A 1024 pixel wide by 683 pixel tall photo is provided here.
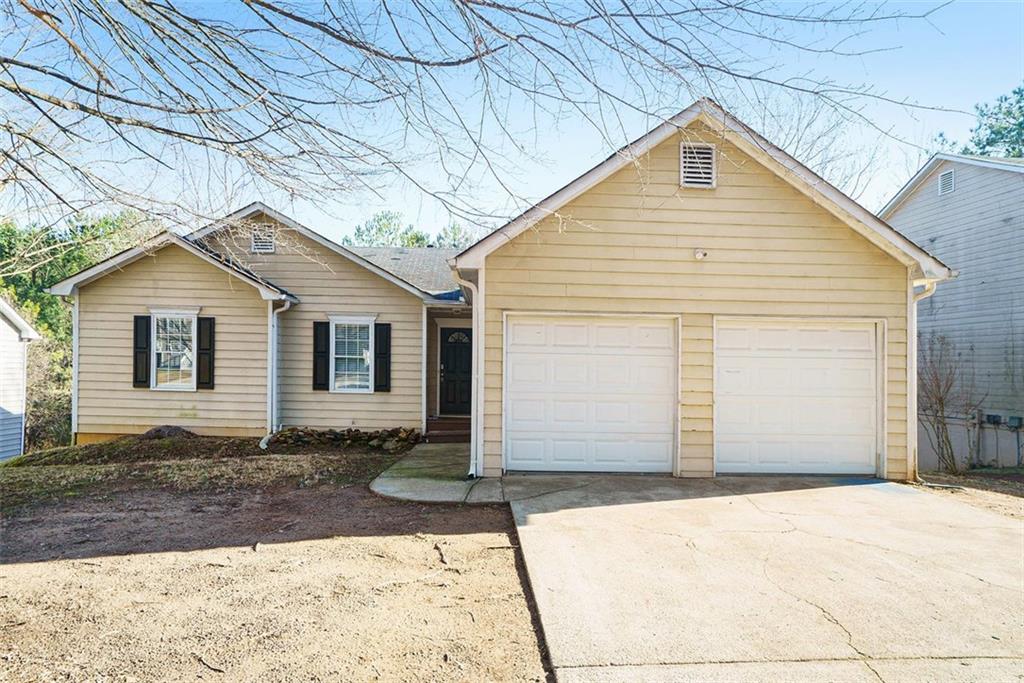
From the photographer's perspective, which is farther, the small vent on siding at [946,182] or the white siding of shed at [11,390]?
the white siding of shed at [11,390]

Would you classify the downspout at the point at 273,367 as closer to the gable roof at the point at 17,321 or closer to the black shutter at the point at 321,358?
the black shutter at the point at 321,358

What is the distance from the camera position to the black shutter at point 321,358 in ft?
38.9

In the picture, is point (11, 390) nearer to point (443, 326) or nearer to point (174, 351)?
point (174, 351)

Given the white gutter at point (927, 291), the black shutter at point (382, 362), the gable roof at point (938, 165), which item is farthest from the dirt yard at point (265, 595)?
the gable roof at point (938, 165)

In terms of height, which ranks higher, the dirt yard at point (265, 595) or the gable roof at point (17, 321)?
the gable roof at point (17, 321)

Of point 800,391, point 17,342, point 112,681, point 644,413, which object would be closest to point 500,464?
point 644,413

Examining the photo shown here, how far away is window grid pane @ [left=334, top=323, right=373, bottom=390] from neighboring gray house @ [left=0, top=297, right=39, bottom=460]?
10.5 m

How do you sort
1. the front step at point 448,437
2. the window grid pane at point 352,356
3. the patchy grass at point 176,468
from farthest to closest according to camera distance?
the window grid pane at point 352,356
the front step at point 448,437
the patchy grass at point 176,468

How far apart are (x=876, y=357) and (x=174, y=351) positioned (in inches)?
476

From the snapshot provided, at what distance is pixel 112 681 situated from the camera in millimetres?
2914

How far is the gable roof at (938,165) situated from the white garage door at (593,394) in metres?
8.27

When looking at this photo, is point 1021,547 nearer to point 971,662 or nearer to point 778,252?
point 971,662

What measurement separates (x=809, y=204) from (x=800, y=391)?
8.18 ft

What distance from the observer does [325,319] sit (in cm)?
1193
